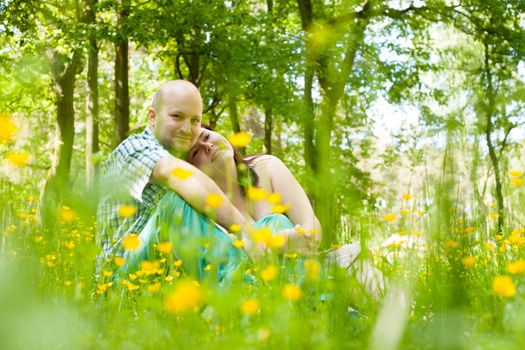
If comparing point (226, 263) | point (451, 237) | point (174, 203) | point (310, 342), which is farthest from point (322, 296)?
point (174, 203)

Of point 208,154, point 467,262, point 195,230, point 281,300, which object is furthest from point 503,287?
point 208,154

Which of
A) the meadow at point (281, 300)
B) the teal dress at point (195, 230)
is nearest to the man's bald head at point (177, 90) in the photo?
the teal dress at point (195, 230)

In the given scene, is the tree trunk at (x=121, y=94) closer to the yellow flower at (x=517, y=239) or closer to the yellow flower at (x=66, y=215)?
the yellow flower at (x=517, y=239)

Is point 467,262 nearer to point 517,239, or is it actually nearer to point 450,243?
point 450,243

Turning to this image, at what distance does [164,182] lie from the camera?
357 cm

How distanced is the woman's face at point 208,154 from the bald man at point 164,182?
0.27 ft

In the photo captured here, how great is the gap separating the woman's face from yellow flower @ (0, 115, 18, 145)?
2328 mm

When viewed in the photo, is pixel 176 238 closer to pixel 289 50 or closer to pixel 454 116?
pixel 454 116

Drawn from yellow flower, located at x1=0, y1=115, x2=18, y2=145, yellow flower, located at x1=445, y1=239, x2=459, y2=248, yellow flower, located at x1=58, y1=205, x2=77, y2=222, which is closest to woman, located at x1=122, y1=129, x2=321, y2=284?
yellow flower, located at x1=58, y1=205, x2=77, y2=222

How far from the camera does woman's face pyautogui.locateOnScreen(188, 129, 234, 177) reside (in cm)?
397

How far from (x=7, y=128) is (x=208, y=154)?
244 cm

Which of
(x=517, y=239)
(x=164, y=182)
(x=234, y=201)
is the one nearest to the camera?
(x=517, y=239)

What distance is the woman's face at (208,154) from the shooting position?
3.97 m

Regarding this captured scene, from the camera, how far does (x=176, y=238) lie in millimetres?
1811
